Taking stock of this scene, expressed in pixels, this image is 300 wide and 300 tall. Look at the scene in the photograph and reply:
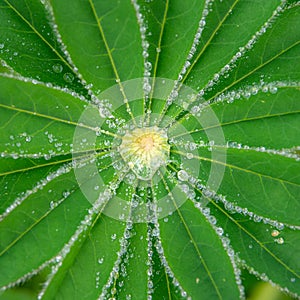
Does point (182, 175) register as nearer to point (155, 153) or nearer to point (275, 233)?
point (155, 153)

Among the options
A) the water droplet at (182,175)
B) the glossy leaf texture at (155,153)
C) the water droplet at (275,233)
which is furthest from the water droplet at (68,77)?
the water droplet at (275,233)

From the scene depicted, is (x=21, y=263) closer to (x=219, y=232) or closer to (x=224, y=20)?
(x=219, y=232)

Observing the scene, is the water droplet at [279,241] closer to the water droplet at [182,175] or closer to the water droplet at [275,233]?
the water droplet at [275,233]

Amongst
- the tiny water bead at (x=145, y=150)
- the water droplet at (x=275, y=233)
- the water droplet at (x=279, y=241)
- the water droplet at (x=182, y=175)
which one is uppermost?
the tiny water bead at (x=145, y=150)

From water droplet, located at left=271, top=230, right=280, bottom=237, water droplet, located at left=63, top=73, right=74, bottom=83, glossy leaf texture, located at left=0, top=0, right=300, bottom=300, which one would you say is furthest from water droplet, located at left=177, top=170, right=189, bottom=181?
water droplet, located at left=63, top=73, right=74, bottom=83

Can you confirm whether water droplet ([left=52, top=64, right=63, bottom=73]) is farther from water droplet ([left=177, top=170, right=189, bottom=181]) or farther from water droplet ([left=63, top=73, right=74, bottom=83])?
water droplet ([left=177, top=170, right=189, bottom=181])

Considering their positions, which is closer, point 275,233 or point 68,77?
point 68,77

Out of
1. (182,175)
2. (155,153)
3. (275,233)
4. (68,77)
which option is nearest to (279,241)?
(275,233)

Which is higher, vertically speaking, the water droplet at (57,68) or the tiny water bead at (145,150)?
the water droplet at (57,68)
